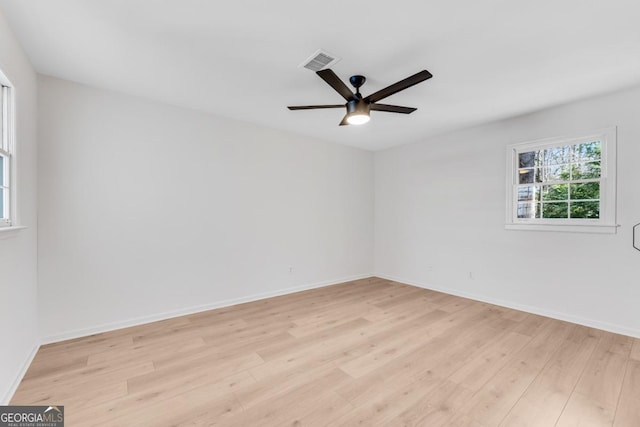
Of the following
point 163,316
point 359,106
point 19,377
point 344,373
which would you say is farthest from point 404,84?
point 19,377

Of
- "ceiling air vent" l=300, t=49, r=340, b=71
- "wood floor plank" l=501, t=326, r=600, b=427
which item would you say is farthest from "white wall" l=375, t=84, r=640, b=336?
"ceiling air vent" l=300, t=49, r=340, b=71

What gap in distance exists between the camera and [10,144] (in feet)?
6.84

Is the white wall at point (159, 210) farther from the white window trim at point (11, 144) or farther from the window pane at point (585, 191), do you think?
the window pane at point (585, 191)

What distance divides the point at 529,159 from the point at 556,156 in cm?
29

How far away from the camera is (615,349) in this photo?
8.67 ft

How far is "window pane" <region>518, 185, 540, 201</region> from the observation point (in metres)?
3.73

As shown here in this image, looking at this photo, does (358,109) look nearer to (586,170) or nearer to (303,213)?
(303,213)

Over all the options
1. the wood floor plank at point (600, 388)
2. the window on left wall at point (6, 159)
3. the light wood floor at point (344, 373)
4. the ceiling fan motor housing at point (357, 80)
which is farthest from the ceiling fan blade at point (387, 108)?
the window on left wall at point (6, 159)

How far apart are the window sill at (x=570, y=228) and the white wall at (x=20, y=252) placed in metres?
5.15

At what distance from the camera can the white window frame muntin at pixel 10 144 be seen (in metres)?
2.04

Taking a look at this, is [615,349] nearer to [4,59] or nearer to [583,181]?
[583,181]

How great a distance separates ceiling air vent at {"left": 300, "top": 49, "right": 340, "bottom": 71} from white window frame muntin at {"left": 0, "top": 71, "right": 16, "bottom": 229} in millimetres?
2242

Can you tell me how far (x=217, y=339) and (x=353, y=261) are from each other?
318 cm

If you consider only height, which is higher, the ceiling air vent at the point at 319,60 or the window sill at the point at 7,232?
the ceiling air vent at the point at 319,60
